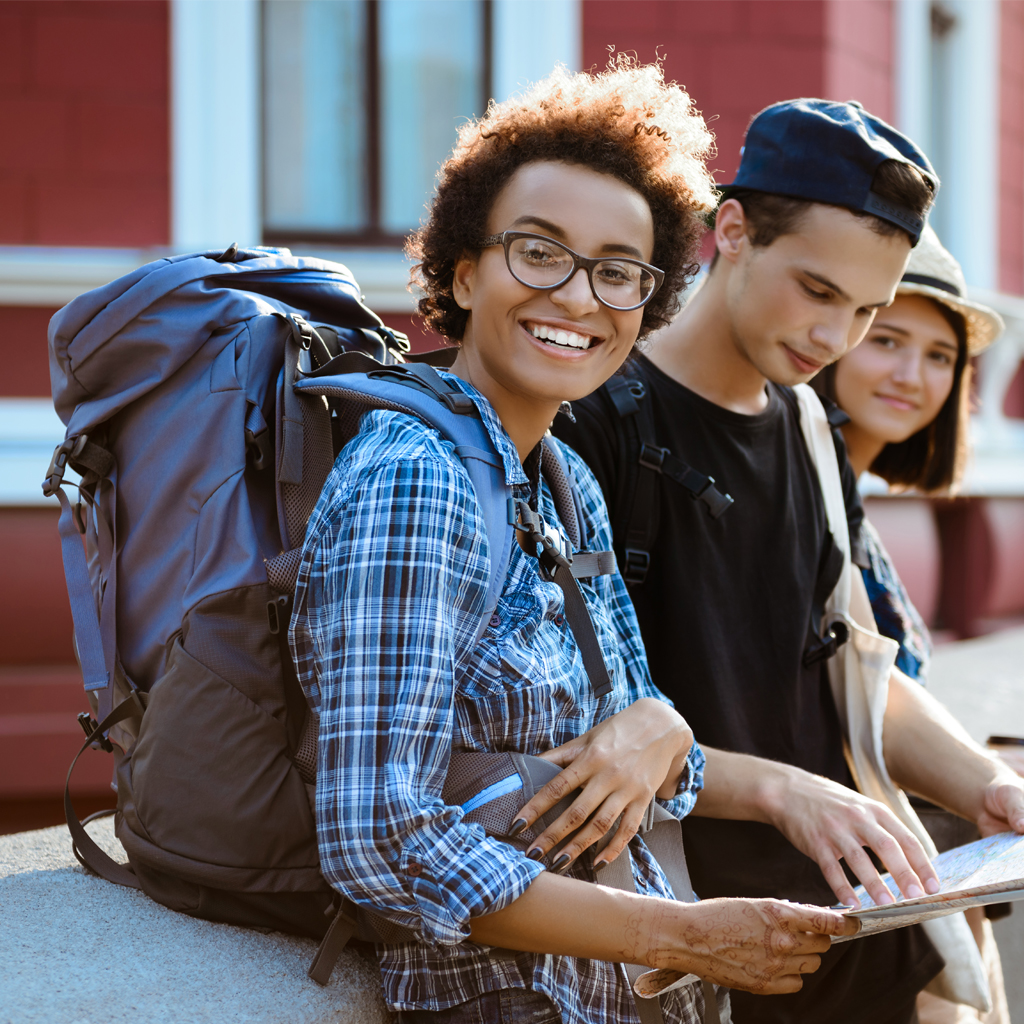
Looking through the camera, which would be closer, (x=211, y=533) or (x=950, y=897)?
(x=950, y=897)

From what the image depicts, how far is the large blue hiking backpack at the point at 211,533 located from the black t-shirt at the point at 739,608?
374 millimetres

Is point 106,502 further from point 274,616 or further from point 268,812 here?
point 268,812

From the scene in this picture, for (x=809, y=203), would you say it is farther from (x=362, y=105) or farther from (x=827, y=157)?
(x=362, y=105)

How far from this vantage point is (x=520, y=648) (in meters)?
1.42

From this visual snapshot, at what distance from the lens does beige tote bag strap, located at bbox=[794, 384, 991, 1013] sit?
215 cm

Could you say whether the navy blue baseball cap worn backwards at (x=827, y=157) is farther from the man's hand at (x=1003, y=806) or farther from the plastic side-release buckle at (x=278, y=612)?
the plastic side-release buckle at (x=278, y=612)

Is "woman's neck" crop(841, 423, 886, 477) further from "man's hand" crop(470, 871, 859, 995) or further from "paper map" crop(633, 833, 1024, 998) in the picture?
"man's hand" crop(470, 871, 859, 995)

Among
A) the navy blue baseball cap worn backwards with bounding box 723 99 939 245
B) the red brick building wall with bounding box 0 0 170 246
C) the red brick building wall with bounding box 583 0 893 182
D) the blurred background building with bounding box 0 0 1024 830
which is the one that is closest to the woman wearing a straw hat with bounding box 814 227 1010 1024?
the navy blue baseball cap worn backwards with bounding box 723 99 939 245

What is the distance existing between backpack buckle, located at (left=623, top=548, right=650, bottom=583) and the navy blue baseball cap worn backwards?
0.75 metres

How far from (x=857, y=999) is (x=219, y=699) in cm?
140

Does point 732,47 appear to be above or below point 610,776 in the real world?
above

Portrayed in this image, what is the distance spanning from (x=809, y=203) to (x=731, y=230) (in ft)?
0.58

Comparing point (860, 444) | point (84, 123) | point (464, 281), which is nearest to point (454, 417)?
point (464, 281)

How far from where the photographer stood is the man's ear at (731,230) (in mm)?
2260
